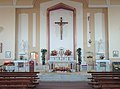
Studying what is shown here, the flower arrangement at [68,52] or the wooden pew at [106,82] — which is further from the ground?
the flower arrangement at [68,52]

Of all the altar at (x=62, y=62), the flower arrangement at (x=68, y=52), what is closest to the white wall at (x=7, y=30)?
the altar at (x=62, y=62)

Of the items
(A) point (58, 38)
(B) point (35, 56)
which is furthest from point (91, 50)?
(B) point (35, 56)

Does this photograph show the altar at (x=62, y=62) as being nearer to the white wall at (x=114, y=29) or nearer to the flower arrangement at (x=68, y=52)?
the flower arrangement at (x=68, y=52)

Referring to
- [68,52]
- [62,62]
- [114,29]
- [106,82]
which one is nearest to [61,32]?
[68,52]

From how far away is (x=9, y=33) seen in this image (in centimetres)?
1914

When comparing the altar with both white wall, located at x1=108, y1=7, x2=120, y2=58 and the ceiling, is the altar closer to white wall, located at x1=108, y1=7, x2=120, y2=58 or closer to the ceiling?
white wall, located at x1=108, y1=7, x2=120, y2=58

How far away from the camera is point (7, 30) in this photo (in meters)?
19.1

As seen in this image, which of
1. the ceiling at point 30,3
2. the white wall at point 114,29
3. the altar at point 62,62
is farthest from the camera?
the ceiling at point 30,3

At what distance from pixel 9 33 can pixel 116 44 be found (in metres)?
8.07

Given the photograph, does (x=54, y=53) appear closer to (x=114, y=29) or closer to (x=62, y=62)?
(x=62, y=62)

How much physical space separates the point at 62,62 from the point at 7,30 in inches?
192

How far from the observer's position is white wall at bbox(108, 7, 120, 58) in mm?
18953

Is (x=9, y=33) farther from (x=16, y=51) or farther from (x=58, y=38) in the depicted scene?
(x=58, y=38)

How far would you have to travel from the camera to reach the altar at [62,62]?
17966 mm
